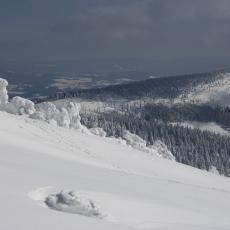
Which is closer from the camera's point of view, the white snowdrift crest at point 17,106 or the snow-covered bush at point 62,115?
the snow-covered bush at point 62,115

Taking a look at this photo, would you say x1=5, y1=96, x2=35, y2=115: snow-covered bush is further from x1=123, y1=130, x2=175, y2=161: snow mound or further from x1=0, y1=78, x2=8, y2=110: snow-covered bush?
x1=123, y1=130, x2=175, y2=161: snow mound

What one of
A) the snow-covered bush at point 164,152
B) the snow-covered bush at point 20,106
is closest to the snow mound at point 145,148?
the snow-covered bush at point 164,152

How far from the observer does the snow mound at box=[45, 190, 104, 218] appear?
1766 cm

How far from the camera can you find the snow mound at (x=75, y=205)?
17656 mm

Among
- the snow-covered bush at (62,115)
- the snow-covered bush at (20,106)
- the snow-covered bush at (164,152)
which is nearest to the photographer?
the snow-covered bush at (62,115)

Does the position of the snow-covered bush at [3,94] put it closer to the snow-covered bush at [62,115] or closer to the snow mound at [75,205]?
the snow-covered bush at [62,115]

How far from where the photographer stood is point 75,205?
1772cm

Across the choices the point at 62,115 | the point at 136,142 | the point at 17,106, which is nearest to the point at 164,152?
the point at 136,142

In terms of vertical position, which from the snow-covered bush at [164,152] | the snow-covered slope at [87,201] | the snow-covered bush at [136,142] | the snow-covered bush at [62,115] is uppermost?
the snow-covered bush at [62,115]

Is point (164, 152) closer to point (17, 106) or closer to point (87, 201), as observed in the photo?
point (17, 106)

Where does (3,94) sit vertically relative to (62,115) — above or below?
above

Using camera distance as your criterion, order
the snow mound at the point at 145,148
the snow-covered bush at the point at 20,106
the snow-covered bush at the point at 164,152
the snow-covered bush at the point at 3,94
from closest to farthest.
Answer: the snow-covered bush at the point at 3,94
the snow-covered bush at the point at 20,106
the snow mound at the point at 145,148
the snow-covered bush at the point at 164,152

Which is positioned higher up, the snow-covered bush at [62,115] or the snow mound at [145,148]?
the snow-covered bush at [62,115]

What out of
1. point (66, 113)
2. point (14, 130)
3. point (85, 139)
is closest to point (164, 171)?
point (85, 139)
